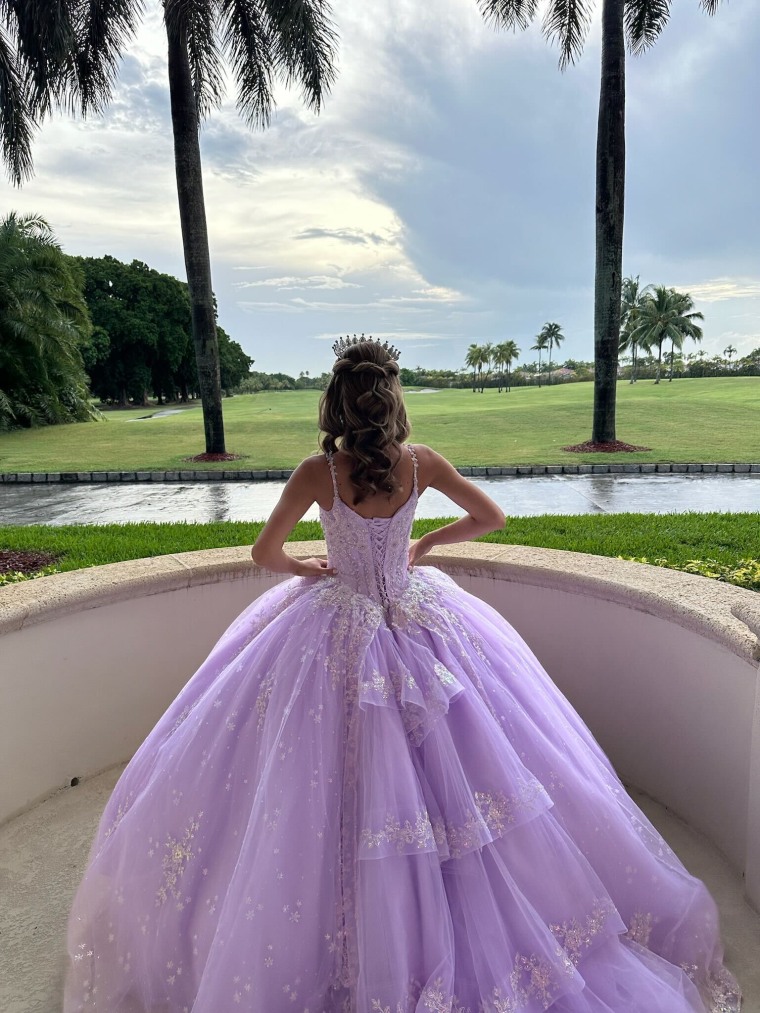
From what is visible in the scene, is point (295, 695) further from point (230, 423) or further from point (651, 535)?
point (230, 423)

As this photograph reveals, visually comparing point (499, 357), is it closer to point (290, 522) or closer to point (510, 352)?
point (510, 352)

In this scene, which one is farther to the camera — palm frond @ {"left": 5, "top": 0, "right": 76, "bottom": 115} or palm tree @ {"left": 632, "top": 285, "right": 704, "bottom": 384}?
palm tree @ {"left": 632, "top": 285, "right": 704, "bottom": 384}

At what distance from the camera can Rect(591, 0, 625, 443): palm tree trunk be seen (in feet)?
40.9

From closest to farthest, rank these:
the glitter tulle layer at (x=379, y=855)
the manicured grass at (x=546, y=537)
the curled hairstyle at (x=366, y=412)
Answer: the glitter tulle layer at (x=379, y=855) < the curled hairstyle at (x=366, y=412) < the manicured grass at (x=546, y=537)

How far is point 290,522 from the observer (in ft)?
6.84

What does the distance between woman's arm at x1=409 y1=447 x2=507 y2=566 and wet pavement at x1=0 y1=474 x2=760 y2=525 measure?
6.42 meters

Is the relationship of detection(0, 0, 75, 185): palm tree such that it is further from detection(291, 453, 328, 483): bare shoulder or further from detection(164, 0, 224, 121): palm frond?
detection(291, 453, 328, 483): bare shoulder

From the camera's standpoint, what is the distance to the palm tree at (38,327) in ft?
70.8

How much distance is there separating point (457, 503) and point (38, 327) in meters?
23.0

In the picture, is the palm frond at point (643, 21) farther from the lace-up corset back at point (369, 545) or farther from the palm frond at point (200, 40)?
the lace-up corset back at point (369, 545)

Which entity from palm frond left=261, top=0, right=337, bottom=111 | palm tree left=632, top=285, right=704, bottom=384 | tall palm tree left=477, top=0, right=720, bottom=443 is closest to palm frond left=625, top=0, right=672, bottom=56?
tall palm tree left=477, top=0, right=720, bottom=443

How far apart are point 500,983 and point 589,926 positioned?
0.28 meters

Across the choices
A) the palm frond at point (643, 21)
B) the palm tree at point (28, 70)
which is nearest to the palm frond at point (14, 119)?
the palm tree at point (28, 70)

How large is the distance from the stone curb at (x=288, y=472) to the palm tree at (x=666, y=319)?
3096 cm
